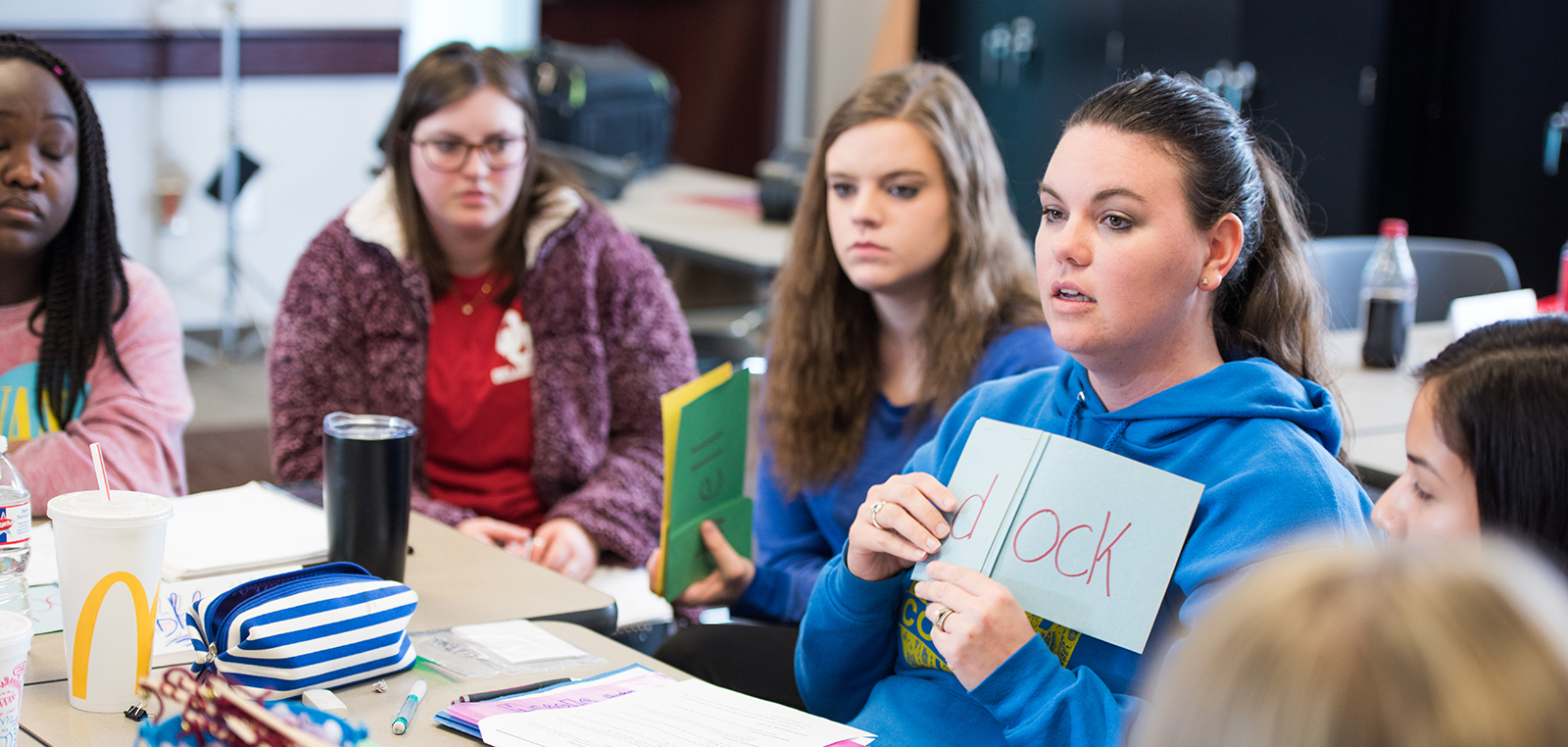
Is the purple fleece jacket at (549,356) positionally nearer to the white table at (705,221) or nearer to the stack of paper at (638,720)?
the white table at (705,221)

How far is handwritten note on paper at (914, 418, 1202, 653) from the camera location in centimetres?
115

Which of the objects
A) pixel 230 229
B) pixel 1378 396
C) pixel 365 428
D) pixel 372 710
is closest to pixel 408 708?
pixel 372 710

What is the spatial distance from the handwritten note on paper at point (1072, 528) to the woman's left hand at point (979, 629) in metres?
0.05

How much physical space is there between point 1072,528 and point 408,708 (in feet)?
1.90

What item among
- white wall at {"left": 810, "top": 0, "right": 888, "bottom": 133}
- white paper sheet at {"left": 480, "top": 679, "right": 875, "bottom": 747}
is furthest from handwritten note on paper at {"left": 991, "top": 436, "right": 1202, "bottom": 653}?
white wall at {"left": 810, "top": 0, "right": 888, "bottom": 133}

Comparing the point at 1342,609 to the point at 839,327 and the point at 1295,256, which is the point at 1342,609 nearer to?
the point at 1295,256

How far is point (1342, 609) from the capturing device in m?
0.50

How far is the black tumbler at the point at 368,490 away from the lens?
1377 millimetres

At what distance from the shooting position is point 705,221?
12.5 ft

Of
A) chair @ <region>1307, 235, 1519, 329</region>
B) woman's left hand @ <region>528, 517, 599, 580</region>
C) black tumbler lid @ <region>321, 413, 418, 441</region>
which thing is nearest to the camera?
black tumbler lid @ <region>321, 413, 418, 441</region>

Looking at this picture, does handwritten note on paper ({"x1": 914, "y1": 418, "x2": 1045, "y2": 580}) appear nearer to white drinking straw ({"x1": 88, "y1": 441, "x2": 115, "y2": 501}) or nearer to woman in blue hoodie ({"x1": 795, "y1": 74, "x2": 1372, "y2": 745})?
woman in blue hoodie ({"x1": 795, "y1": 74, "x2": 1372, "y2": 745})

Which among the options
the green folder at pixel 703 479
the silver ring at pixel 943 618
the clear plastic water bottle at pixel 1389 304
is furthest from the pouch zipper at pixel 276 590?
the clear plastic water bottle at pixel 1389 304

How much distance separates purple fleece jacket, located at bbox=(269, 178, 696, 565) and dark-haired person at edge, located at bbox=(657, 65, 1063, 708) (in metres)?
0.28

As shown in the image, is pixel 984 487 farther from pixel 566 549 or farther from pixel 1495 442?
pixel 566 549
